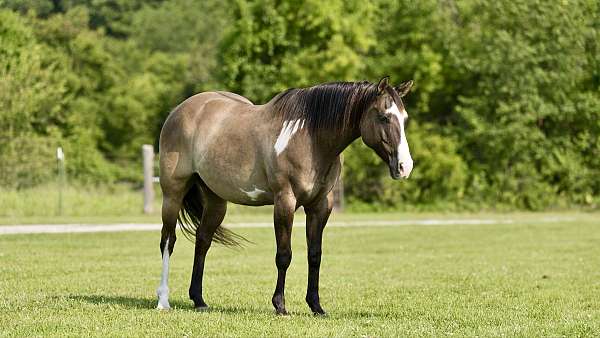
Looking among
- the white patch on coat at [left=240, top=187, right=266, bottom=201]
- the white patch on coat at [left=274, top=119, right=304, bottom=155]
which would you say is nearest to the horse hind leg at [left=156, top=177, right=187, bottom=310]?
the white patch on coat at [left=240, top=187, right=266, bottom=201]

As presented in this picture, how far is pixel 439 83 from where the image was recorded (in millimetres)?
36562

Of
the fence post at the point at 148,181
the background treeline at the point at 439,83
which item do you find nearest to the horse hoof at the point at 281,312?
the fence post at the point at 148,181

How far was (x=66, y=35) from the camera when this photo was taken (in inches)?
1941

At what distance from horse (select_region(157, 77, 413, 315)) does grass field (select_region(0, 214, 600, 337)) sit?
2.67 ft

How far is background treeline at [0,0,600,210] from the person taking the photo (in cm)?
3397

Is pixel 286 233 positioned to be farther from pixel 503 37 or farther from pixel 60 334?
pixel 503 37

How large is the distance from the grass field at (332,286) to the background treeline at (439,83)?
39.6 ft

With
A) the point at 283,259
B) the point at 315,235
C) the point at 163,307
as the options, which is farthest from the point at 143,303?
the point at 315,235

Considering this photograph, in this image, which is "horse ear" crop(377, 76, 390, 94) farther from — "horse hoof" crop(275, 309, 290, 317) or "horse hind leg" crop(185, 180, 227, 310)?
"horse hind leg" crop(185, 180, 227, 310)

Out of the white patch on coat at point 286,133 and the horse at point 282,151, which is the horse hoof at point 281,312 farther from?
the white patch on coat at point 286,133

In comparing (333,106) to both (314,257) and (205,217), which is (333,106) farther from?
(205,217)

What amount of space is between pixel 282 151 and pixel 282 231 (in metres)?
0.74

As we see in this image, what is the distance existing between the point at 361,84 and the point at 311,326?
2325 mm

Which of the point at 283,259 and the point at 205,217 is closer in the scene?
the point at 283,259
